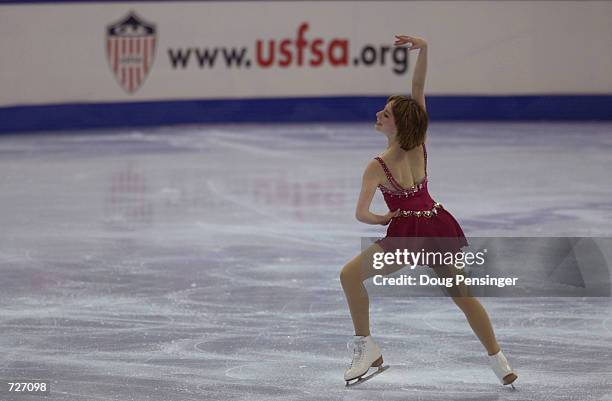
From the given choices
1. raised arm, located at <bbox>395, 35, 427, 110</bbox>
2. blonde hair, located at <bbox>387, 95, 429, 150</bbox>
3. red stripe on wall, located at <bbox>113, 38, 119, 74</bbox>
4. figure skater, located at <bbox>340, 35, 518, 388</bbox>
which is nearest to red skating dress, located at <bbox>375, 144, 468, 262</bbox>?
figure skater, located at <bbox>340, 35, 518, 388</bbox>

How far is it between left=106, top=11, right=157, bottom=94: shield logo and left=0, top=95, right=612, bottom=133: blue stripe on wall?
1.27ft

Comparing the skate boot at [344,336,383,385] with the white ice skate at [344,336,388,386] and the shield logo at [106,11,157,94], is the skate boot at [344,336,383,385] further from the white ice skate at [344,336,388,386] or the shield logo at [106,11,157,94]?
the shield logo at [106,11,157,94]

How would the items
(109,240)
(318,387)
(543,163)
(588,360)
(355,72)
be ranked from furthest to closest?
1. (355,72)
2. (543,163)
3. (109,240)
4. (588,360)
5. (318,387)

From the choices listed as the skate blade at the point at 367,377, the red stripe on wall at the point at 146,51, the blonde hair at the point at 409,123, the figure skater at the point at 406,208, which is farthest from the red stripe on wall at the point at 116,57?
the blonde hair at the point at 409,123

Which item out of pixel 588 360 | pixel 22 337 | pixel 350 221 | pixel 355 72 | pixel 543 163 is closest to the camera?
pixel 588 360

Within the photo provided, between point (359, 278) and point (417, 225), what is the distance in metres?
0.34

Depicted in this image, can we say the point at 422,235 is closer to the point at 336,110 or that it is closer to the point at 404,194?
the point at 404,194

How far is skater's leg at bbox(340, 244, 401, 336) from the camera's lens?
5.30 m

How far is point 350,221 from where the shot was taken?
1004cm

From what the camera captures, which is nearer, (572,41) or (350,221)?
(350,221)

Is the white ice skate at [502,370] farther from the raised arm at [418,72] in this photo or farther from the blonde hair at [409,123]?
the raised arm at [418,72]

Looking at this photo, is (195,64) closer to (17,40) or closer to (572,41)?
(17,40)

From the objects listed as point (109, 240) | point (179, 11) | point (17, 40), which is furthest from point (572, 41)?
point (109, 240)

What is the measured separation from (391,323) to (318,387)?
132 cm
